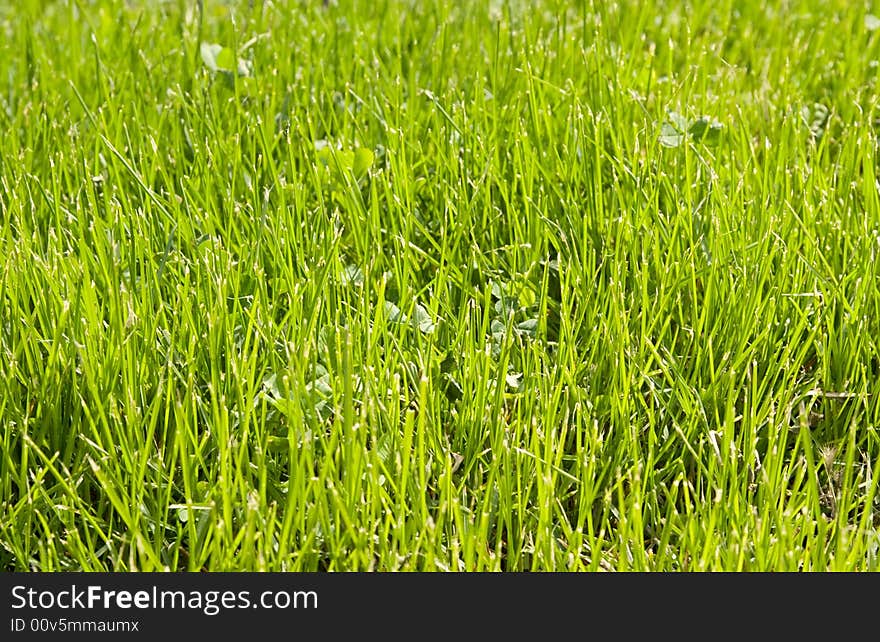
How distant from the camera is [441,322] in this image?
7.28 ft

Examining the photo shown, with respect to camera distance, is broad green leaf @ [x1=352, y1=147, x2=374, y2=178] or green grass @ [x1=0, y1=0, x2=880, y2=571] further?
broad green leaf @ [x1=352, y1=147, x2=374, y2=178]

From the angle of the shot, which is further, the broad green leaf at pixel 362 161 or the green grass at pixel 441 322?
the broad green leaf at pixel 362 161

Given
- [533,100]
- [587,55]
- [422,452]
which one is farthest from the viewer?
[587,55]

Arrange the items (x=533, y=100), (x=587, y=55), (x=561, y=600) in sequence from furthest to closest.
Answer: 1. (x=587, y=55)
2. (x=533, y=100)
3. (x=561, y=600)

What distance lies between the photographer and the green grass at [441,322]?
179 cm

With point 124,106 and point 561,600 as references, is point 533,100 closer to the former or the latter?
point 124,106

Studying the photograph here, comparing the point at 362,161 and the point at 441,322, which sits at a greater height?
the point at 362,161

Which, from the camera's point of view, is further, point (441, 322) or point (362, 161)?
point (362, 161)

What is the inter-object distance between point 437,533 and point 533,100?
1.41m

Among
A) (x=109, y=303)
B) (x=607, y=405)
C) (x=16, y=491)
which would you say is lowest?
(x=16, y=491)

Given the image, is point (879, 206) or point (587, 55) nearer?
point (879, 206)

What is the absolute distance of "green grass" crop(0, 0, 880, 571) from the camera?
70.6 inches

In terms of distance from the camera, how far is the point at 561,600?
5.41 feet

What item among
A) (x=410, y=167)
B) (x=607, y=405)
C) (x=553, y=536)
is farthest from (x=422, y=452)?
(x=410, y=167)
